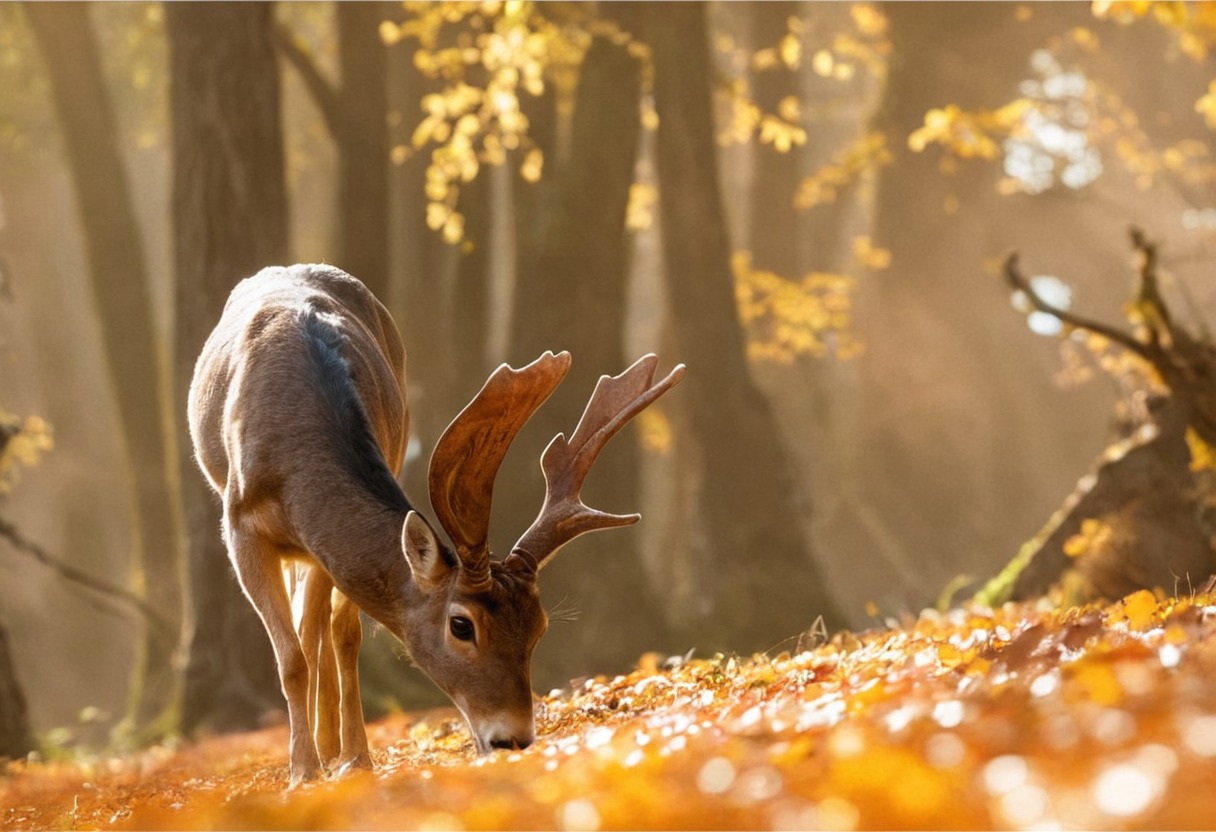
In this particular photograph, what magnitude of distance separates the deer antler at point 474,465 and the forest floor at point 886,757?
0.84 m

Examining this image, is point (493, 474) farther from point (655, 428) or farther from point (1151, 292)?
point (655, 428)

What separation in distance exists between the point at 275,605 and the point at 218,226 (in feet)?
23.4

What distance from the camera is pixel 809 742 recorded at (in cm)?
399

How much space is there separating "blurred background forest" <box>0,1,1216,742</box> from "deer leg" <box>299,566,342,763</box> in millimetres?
4372

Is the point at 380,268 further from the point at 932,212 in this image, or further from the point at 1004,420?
the point at 1004,420

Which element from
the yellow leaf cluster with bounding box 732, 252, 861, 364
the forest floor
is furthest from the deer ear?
the yellow leaf cluster with bounding box 732, 252, 861, 364

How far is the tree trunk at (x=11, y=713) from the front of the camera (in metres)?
11.7

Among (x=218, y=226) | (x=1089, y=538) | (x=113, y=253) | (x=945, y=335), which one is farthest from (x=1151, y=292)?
(x=945, y=335)

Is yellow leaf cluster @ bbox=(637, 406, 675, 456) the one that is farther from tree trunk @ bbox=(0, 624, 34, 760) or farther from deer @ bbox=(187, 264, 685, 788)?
deer @ bbox=(187, 264, 685, 788)

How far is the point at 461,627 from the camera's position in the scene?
5.91m

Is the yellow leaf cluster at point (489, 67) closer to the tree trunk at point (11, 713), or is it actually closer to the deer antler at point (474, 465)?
the tree trunk at point (11, 713)

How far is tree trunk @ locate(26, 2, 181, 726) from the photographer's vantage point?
2098 cm

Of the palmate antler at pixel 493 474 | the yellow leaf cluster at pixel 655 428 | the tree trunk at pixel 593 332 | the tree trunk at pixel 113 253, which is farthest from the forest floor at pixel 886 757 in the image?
the yellow leaf cluster at pixel 655 428

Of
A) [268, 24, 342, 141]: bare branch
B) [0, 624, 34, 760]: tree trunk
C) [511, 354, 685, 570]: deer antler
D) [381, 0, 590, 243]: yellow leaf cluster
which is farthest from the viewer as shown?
[268, 24, 342, 141]: bare branch
